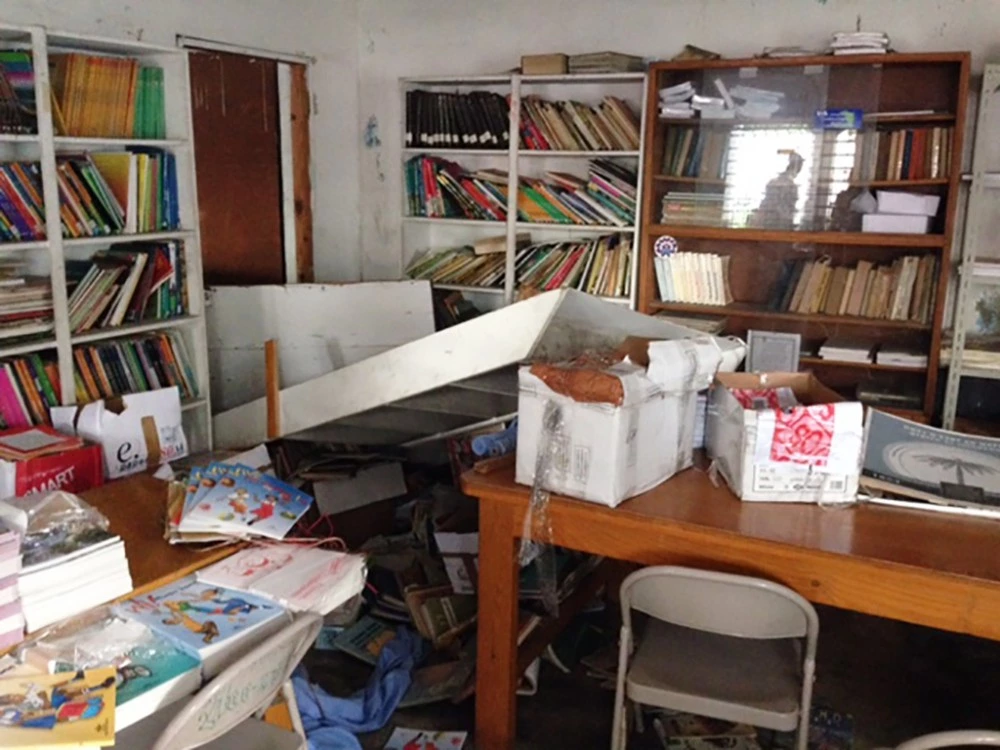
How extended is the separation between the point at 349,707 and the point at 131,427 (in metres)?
1.13

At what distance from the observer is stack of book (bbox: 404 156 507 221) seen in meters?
4.29

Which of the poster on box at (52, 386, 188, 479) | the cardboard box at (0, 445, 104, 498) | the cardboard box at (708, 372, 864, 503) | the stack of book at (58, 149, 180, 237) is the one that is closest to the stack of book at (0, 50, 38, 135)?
the stack of book at (58, 149, 180, 237)

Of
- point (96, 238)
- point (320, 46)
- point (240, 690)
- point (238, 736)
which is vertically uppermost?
point (320, 46)

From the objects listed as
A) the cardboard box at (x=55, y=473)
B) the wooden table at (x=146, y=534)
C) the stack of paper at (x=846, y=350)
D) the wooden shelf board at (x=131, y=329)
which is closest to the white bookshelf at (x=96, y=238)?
the wooden shelf board at (x=131, y=329)

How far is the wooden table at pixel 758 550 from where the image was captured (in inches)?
68.0

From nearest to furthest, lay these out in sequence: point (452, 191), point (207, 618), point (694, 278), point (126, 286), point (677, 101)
A: 1. point (207, 618)
2. point (126, 286)
3. point (677, 101)
4. point (694, 278)
5. point (452, 191)

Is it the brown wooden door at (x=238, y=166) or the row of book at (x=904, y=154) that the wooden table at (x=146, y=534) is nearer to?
the brown wooden door at (x=238, y=166)

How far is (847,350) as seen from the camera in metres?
3.69

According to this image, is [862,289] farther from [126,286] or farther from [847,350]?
[126,286]

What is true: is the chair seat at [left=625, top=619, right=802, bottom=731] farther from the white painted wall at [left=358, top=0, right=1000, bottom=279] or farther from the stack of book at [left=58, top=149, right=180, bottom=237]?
the white painted wall at [left=358, top=0, right=1000, bottom=279]

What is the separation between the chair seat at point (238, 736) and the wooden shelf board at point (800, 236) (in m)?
2.69

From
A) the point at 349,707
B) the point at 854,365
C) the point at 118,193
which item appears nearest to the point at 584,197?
the point at 854,365

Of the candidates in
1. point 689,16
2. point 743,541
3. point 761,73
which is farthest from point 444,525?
point 689,16

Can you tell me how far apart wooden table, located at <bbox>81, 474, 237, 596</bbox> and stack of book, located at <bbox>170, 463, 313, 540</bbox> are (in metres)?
0.05
